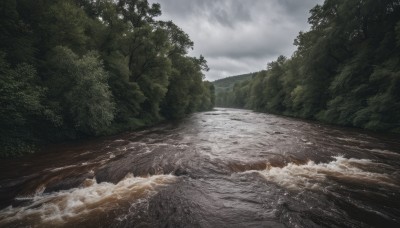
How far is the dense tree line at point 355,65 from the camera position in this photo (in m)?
20.5

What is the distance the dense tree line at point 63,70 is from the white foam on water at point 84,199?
704 centimetres

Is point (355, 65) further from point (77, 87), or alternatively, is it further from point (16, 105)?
point (16, 105)

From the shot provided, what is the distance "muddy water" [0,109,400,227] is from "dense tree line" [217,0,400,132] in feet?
29.5

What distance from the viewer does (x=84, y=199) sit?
7.80 metres

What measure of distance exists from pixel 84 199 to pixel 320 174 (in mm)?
9278

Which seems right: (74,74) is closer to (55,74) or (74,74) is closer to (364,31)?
(55,74)

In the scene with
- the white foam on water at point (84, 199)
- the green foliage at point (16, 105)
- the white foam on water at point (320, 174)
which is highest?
the green foliage at point (16, 105)

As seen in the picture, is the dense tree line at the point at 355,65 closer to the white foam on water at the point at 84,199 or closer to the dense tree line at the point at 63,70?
the white foam on water at the point at 84,199

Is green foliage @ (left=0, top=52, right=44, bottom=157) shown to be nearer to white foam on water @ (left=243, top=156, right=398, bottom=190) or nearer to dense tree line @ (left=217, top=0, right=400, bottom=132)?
white foam on water @ (left=243, top=156, right=398, bottom=190)

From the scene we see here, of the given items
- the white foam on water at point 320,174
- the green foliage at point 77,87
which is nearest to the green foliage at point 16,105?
the green foliage at point 77,87

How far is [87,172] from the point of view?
10336 millimetres

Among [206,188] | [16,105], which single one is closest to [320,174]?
[206,188]

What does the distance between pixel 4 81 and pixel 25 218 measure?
884 cm

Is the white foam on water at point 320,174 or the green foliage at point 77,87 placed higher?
the green foliage at point 77,87
